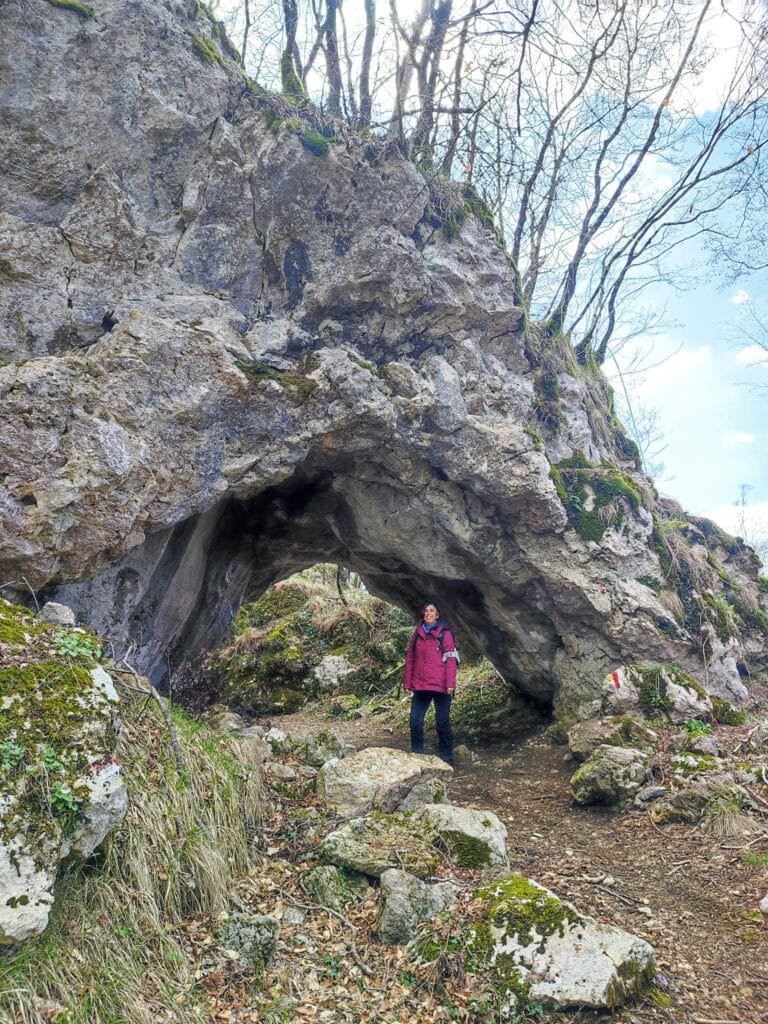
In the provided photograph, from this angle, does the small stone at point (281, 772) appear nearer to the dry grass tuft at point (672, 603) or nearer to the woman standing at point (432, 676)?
the woman standing at point (432, 676)

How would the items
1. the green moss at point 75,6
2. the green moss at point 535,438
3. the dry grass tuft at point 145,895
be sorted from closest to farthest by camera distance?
1. the dry grass tuft at point 145,895
2. the green moss at point 75,6
3. the green moss at point 535,438

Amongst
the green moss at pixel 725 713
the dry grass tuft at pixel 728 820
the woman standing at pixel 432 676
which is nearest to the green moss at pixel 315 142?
the woman standing at pixel 432 676

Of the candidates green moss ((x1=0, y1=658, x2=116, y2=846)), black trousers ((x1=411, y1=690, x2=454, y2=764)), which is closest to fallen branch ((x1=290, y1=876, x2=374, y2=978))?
green moss ((x1=0, y1=658, x2=116, y2=846))

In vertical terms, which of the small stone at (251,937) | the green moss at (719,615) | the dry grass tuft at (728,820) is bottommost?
the small stone at (251,937)

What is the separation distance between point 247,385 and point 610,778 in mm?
4819

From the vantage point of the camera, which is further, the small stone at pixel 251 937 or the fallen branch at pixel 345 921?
the fallen branch at pixel 345 921

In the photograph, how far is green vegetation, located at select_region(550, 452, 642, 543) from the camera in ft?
24.5

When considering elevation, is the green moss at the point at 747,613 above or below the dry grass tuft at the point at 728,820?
above

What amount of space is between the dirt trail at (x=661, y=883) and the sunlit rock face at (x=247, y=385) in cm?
227

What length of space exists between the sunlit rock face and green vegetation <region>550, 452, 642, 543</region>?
0.05 meters

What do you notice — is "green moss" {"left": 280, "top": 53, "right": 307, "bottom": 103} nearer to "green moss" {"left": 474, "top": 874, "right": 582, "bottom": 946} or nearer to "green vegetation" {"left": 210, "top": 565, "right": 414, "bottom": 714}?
"green moss" {"left": 474, "top": 874, "right": 582, "bottom": 946}

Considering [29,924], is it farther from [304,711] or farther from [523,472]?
[304,711]

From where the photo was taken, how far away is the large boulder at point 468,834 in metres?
3.94

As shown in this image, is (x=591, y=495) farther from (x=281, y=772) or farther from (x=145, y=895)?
(x=145, y=895)
